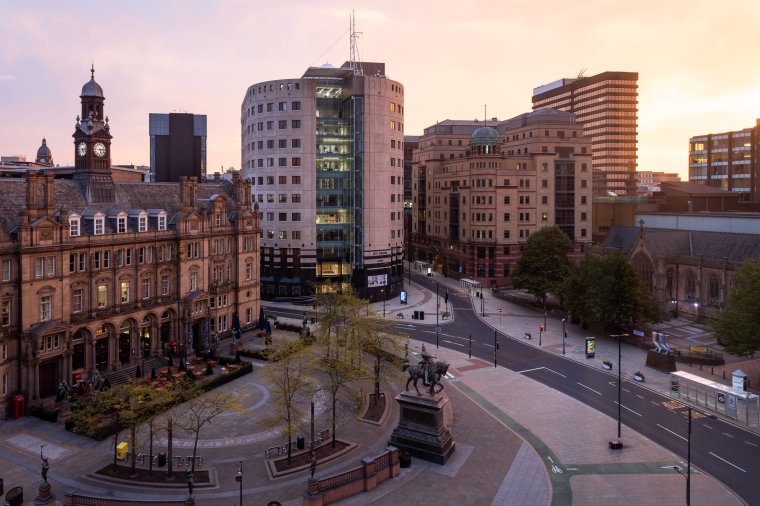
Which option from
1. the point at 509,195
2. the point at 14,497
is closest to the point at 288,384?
the point at 14,497

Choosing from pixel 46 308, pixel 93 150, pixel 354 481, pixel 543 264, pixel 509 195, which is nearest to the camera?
pixel 354 481

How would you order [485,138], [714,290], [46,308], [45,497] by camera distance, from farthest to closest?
[485,138] → [714,290] → [46,308] → [45,497]

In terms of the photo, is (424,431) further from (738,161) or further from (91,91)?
(738,161)

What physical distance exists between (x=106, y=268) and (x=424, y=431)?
125ft

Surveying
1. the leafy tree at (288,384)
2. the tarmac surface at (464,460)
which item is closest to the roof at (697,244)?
the tarmac surface at (464,460)

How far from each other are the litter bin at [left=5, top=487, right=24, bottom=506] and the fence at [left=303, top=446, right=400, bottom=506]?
1725 cm

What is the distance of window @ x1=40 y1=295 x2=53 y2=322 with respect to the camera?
53.4 metres

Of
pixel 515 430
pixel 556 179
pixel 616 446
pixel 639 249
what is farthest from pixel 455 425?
pixel 556 179

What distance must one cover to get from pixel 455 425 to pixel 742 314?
3244 cm

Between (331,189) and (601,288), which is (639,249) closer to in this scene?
(601,288)

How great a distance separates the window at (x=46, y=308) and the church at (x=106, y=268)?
10cm

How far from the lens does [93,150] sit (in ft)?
213

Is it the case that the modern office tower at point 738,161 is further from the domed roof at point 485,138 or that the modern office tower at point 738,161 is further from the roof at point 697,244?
the domed roof at point 485,138

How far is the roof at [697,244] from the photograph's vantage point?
8972 cm
